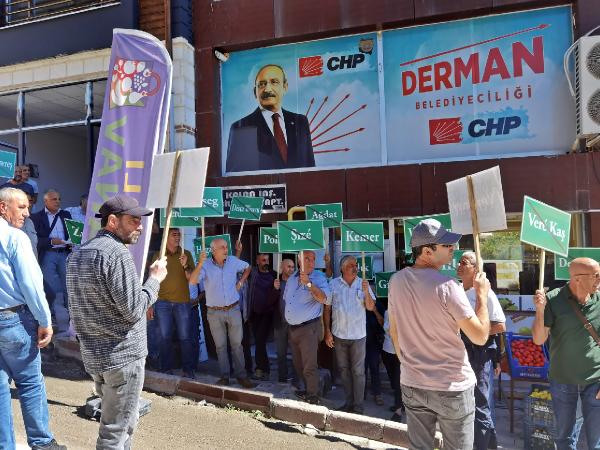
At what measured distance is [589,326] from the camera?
12.1 feet

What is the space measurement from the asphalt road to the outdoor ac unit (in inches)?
216

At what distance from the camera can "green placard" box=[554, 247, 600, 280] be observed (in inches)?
197

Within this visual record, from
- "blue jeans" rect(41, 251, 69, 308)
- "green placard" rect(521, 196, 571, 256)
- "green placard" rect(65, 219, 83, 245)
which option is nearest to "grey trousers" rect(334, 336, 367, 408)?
"green placard" rect(521, 196, 571, 256)

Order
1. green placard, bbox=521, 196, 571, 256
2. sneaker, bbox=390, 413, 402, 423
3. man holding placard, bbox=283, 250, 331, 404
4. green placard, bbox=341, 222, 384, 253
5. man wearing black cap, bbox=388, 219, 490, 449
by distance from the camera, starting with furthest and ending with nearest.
Answer: green placard, bbox=341, 222, 384, 253 < man holding placard, bbox=283, 250, 331, 404 < sneaker, bbox=390, 413, 402, 423 < green placard, bbox=521, 196, 571, 256 < man wearing black cap, bbox=388, 219, 490, 449

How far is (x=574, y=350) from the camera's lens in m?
3.70

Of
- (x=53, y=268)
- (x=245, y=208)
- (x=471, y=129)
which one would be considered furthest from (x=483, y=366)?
(x=53, y=268)

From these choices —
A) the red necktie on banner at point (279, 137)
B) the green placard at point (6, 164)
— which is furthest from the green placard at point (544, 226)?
the green placard at point (6, 164)

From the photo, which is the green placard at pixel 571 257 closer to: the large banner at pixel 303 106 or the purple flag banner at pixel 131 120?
the large banner at pixel 303 106

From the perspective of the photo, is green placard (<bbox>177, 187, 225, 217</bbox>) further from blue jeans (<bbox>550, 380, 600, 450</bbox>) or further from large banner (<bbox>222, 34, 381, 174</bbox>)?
blue jeans (<bbox>550, 380, 600, 450</bbox>)

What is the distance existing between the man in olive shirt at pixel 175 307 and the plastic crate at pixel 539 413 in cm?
415

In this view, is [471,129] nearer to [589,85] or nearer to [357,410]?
[589,85]

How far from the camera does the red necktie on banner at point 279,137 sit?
28.6ft

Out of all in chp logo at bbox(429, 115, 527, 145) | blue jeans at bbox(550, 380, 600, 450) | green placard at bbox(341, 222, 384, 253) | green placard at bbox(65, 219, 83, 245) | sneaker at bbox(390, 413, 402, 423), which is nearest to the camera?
blue jeans at bbox(550, 380, 600, 450)

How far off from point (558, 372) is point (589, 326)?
0.44 m
